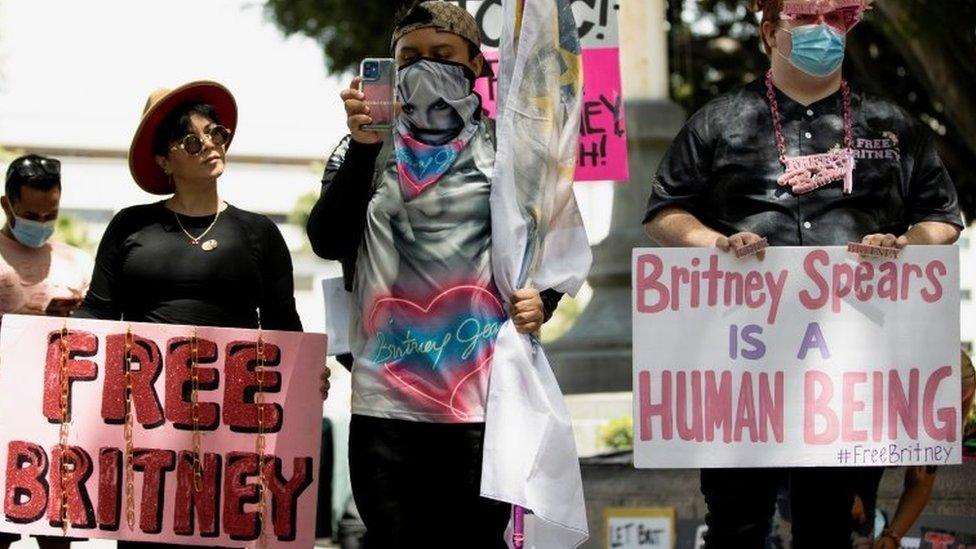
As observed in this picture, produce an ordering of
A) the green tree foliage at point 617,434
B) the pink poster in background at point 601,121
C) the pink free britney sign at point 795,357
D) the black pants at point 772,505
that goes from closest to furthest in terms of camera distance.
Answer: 1. the black pants at point 772,505
2. the pink free britney sign at point 795,357
3. the pink poster in background at point 601,121
4. the green tree foliage at point 617,434

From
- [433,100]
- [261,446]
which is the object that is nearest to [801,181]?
[433,100]

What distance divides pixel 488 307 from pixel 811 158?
1.10 meters

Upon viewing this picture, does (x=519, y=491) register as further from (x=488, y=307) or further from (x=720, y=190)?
(x=720, y=190)

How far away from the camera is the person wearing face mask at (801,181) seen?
19.2 feet

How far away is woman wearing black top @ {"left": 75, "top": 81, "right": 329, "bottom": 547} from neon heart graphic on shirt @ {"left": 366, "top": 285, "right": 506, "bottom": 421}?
631 mm

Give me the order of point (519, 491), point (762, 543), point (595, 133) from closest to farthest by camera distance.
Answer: point (519, 491)
point (762, 543)
point (595, 133)

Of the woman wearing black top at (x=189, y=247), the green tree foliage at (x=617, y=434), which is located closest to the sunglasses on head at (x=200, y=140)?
the woman wearing black top at (x=189, y=247)

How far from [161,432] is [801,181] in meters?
2.05

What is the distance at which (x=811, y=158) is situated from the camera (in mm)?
5859

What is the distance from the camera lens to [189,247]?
607 cm

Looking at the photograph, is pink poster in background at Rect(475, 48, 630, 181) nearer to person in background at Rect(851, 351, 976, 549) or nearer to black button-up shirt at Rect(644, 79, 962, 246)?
person in background at Rect(851, 351, 976, 549)

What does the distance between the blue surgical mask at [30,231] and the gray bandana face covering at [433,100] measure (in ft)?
7.49

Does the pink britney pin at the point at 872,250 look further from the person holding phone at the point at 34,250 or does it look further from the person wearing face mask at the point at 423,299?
the person holding phone at the point at 34,250

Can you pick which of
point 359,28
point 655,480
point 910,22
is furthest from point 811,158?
point 359,28
